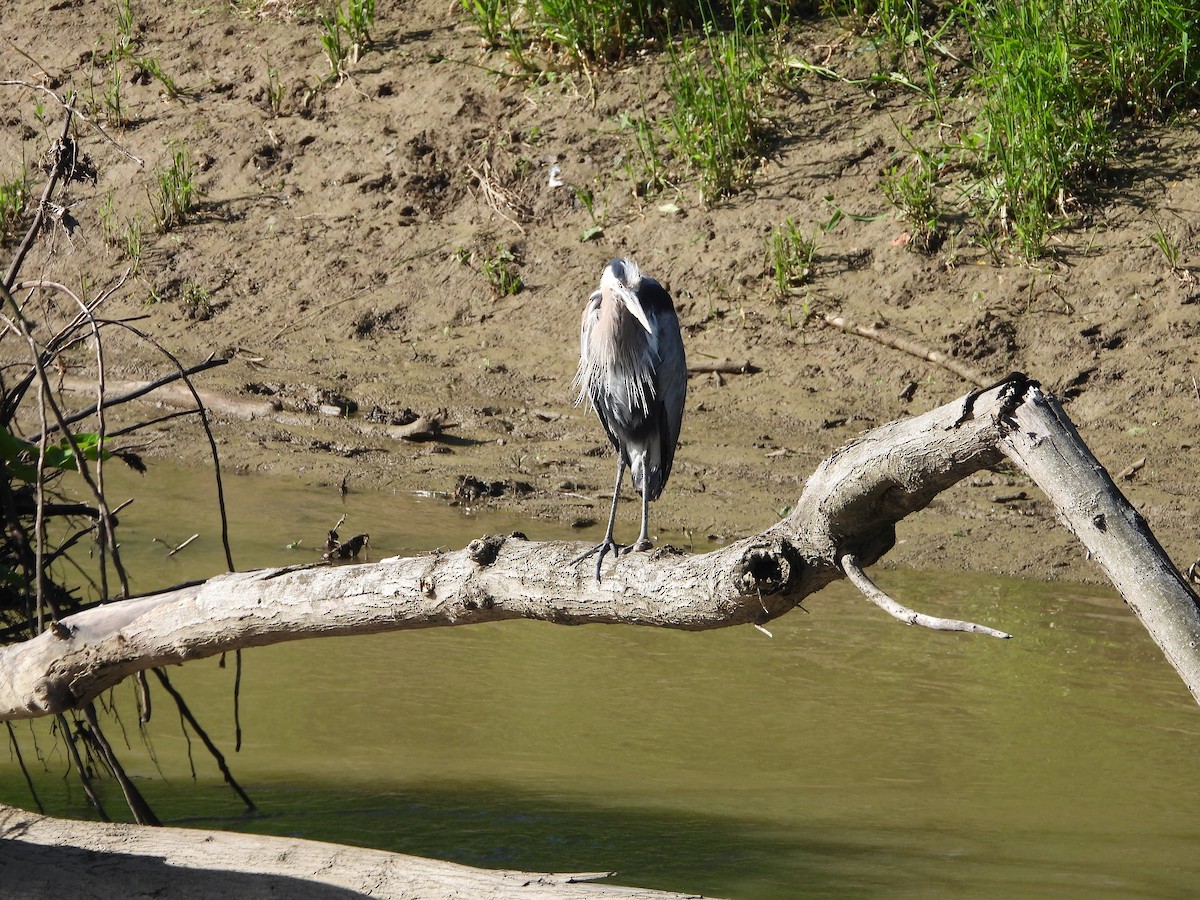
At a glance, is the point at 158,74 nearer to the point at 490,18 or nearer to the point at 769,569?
the point at 490,18

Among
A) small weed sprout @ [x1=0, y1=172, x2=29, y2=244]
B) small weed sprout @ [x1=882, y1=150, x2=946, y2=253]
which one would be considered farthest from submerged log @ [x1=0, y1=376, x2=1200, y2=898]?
small weed sprout @ [x1=0, y1=172, x2=29, y2=244]

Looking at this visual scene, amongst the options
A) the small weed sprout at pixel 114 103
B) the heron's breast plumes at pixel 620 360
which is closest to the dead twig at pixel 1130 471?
the heron's breast plumes at pixel 620 360

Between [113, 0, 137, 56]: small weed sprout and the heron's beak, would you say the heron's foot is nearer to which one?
the heron's beak

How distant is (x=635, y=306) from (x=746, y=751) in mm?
1408

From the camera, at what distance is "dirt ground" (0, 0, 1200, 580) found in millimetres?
6215

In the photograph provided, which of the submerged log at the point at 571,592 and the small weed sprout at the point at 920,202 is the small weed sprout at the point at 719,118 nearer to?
the small weed sprout at the point at 920,202

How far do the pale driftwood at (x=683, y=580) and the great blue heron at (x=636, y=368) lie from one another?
173 cm

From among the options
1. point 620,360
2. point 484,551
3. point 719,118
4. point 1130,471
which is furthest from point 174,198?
point 484,551

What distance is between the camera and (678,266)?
7.64 m

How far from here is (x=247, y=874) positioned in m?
2.40

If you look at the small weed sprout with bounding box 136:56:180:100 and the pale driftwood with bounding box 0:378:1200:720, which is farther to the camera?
the small weed sprout with bounding box 136:56:180:100

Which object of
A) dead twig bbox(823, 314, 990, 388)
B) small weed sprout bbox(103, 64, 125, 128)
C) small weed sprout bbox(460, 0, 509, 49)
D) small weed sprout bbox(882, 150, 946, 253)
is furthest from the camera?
small weed sprout bbox(103, 64, 125, 128)

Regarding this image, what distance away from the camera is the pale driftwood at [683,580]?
179cm

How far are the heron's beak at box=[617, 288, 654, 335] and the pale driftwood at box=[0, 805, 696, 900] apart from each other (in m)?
1.96
